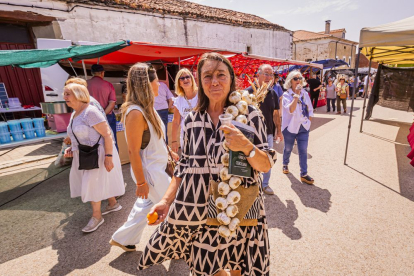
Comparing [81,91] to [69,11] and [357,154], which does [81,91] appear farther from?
[69,11]

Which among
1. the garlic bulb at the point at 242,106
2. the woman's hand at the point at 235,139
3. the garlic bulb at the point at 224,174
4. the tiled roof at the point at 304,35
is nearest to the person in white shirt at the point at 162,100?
the garlic bulb at the point at 242,106

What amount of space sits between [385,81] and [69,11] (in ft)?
45.2

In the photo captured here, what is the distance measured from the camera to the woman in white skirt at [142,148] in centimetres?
208

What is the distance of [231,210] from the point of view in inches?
55.0

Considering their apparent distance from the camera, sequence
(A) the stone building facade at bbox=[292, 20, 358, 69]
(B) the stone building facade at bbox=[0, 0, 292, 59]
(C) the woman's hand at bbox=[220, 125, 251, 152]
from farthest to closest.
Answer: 1. (A) the stone building facade at bbox=[292, 20, 358, 69]
2. (B) the stone building facade at bbox=[0, 0, 292, 59]
3. (C) the woman's hand at bbox=[220, 125, 251, 152]

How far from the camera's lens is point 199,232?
1560 millimetres

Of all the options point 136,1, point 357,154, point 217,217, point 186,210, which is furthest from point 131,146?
point 136,1

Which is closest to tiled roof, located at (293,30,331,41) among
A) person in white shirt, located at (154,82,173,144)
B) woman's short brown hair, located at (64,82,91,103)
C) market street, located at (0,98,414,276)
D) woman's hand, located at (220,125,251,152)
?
market street, located at (0,98,414,276)

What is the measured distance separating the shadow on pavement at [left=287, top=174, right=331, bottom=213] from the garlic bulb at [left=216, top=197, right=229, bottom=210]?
2.53m

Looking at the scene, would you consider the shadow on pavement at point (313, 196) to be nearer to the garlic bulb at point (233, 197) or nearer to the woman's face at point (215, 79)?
the garlic bulb at point (233, 197)

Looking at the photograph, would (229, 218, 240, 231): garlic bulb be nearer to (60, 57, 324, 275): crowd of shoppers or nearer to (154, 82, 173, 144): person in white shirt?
(60, 57, 324, 275): crowd of shoppers

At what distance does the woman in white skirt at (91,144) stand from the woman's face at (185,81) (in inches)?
54.2

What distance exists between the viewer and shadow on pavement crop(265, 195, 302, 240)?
280cm

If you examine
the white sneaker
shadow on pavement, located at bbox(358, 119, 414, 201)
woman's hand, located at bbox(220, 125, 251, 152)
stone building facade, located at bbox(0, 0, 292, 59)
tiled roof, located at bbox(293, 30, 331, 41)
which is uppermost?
tiled roof, located at bbox(293, 30, 331, 41)
